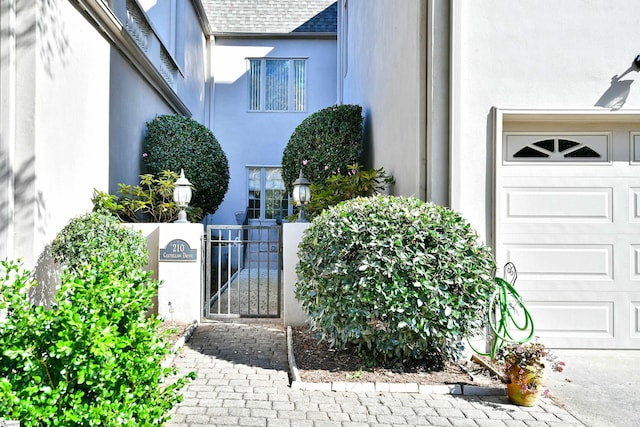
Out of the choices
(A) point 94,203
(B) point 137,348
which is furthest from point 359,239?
(A) point 94,203

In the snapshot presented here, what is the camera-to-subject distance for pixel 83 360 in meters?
2.28

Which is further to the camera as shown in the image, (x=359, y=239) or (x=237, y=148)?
(x=237, y=148)

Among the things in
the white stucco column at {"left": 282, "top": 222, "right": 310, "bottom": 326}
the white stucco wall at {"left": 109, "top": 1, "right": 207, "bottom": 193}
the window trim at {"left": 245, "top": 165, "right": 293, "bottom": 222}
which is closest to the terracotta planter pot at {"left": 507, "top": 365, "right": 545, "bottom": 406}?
the white stucco column at {"left": 282, "top": 222, "right": 310, "bottom": 326}

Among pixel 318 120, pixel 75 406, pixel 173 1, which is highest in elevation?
pixel 173 1

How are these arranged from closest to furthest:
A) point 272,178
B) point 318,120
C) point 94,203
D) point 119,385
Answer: point 119,385 → point 94,203 → point 318,120 → point 272,178

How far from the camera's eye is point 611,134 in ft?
17.5

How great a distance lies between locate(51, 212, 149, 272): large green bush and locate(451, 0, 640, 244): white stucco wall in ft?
13.2

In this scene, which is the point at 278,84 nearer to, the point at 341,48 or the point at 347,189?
the point at 341,48

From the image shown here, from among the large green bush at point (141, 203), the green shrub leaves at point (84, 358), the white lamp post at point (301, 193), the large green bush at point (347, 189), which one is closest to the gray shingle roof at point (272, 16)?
the large green bush at point (141, 203)

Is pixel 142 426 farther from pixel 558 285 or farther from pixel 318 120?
pixel 318 120

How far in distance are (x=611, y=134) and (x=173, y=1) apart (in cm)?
1061

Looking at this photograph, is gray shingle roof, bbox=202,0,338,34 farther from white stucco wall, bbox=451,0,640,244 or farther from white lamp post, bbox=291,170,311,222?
white stucco wall, bbox=451,0,640,244

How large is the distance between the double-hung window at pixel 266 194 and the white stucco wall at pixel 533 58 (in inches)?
390

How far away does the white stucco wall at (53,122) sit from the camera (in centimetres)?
483
